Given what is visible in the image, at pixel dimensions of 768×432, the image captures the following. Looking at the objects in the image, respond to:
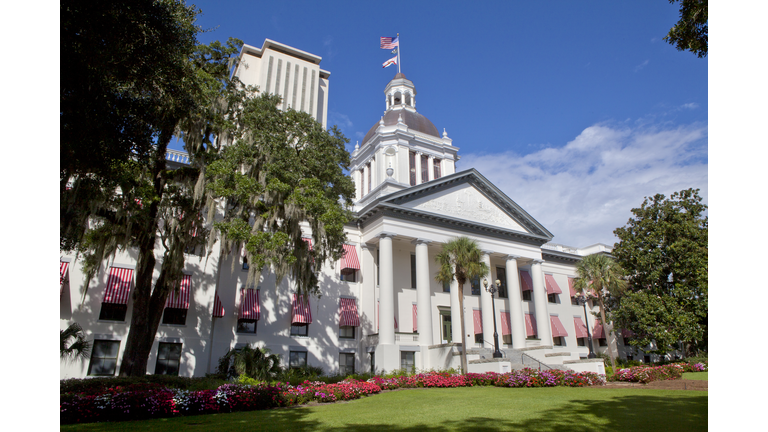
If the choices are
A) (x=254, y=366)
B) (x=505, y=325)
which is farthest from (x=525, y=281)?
(x=254, y=366)

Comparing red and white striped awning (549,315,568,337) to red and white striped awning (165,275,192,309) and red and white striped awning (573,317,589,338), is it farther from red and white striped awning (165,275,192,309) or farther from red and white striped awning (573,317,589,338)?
red and white striped awning (165,275,192,309)

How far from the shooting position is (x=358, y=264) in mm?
29203

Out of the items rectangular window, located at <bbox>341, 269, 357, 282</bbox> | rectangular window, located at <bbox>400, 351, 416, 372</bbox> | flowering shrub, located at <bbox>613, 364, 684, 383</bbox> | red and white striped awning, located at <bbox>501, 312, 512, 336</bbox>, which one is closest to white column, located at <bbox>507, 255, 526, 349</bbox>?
red and white striped awning, located at <bbox>501, 312, 512, 336</bbox>

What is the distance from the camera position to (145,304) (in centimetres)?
1659

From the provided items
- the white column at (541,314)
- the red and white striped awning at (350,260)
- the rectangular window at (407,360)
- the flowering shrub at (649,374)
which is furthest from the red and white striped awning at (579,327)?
the red and white striped awning at (350,260)

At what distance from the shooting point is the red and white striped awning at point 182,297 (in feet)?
72.5

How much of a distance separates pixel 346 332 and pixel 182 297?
402 inches

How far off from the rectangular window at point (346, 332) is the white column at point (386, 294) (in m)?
3.01

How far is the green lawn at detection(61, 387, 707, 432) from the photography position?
8.91 meters

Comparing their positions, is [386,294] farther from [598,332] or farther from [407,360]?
[598,332]

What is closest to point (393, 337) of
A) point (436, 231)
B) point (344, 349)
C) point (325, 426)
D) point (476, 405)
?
point (344, 349)

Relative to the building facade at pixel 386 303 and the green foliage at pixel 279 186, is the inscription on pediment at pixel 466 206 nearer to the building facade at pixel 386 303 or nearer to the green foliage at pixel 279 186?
the building facade at pixel 386 303

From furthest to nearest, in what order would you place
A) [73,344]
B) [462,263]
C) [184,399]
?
[462,263] < [73,344] < [184,399]

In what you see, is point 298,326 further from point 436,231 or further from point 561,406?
point 561,406
